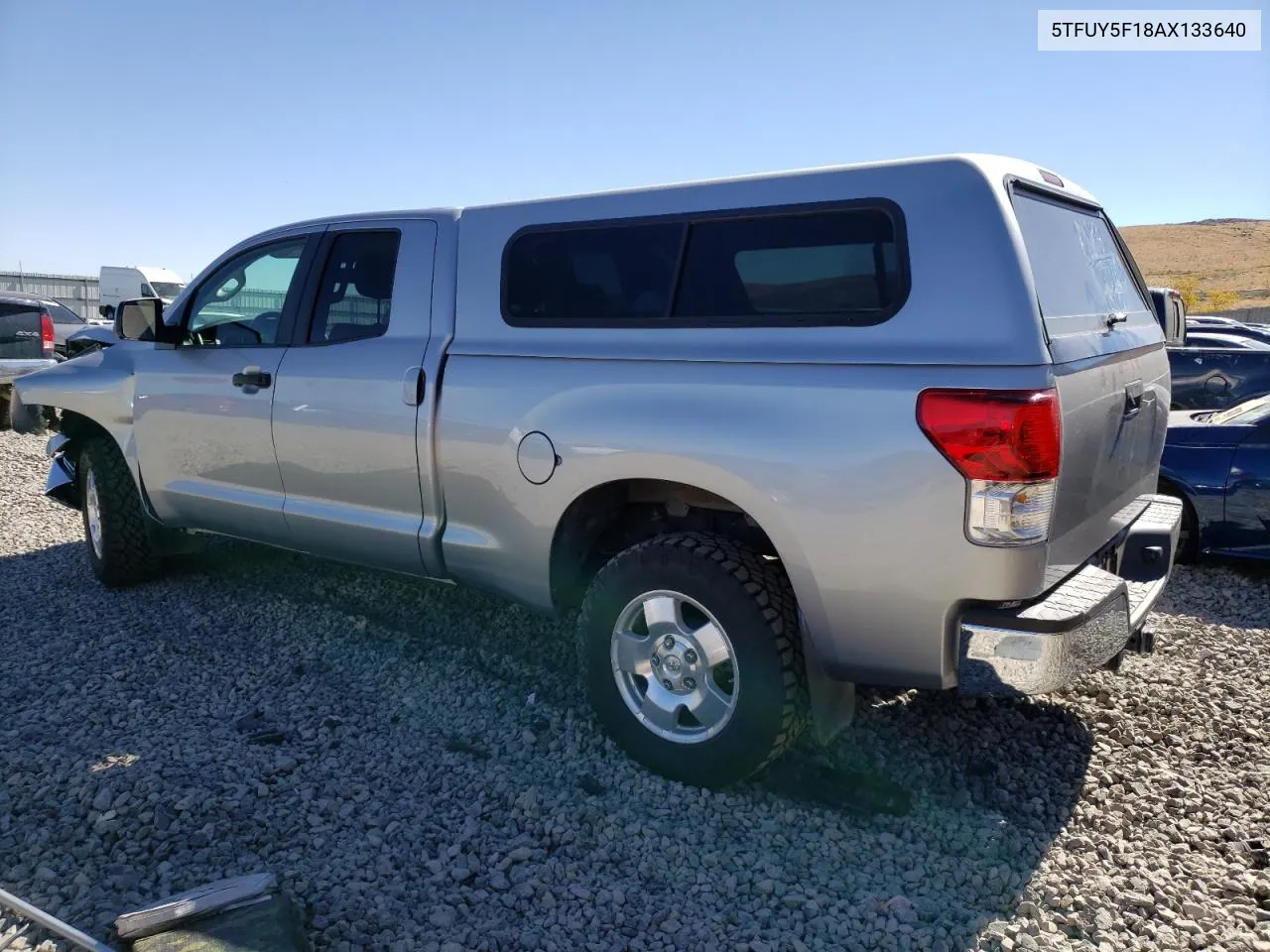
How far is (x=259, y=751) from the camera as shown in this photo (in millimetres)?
3672

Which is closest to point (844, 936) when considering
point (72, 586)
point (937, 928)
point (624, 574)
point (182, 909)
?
point (937, 928)

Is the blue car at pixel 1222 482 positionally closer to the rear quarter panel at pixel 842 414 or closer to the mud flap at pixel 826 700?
the mud flap at pixel 826 700

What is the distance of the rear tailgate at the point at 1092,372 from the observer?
2.88m

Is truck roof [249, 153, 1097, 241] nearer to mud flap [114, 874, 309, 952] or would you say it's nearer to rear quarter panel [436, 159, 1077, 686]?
rear quarter panel [436, 159, 1077, 686]

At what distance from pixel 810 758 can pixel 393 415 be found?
208 cm

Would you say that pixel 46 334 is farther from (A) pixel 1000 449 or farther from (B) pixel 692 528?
(A) pixel 1000 449

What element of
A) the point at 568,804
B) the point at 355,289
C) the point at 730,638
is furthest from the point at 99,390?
the point at 730,638

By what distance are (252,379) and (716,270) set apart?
7.87ft

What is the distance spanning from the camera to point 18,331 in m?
12.3

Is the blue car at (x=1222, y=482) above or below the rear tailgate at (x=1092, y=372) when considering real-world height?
below

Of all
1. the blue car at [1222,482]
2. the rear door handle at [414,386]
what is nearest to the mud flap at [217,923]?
the rear door handle at [414,386]

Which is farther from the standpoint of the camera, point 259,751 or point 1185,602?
point 1185,602

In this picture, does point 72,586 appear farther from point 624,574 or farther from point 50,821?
point 624,574

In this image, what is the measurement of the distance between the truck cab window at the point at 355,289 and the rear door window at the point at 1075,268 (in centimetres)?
249
